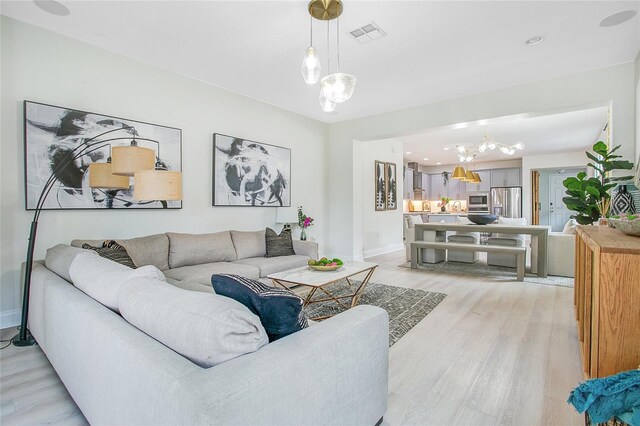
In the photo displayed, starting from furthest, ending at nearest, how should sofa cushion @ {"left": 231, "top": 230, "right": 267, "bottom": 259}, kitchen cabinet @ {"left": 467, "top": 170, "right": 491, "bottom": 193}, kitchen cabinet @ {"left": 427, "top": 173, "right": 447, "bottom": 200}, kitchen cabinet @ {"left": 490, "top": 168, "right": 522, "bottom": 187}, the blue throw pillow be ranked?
1. kitchen cabinet @ {"left": 427, "top": 173, "right": 447, "bottom": 200}
2. kitchen cabinet @ {"left": 467, "top": 170, "right": 491, "bottom": 193}
3. kitchen cabinet @ {"left": 490, "top": 168, "right": 522, "bottom": 187}
4. sofa cushion @ {"left": 231, "top": 230, "right": 267, "bottom": 259}
5. the blue throw pillow

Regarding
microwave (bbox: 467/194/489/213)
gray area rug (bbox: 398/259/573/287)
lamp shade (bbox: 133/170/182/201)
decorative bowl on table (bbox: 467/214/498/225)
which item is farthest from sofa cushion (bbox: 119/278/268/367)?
microwave (bbox: 467/194/489/213)

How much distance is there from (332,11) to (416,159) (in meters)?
8.38

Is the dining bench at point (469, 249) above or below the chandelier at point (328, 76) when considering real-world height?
below

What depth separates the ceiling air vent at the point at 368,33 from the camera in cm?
293

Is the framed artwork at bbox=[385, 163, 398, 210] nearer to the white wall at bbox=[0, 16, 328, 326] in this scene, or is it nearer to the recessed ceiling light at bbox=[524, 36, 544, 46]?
the white wall at bbox=[0, 16, 328, 326]

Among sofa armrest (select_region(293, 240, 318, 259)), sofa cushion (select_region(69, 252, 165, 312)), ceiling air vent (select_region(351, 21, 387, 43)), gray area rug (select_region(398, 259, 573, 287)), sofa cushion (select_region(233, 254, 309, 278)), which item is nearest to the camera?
sofa cushion (select_region(69, 252, 165, 312))

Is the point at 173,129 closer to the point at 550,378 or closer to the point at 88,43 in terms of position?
the point at 88,43

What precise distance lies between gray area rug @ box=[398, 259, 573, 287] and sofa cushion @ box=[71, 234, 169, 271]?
395 centimetres

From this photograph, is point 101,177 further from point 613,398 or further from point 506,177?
point 506,177

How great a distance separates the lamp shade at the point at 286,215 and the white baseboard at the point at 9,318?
121 inches

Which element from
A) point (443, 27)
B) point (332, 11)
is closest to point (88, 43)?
point (332, 11)

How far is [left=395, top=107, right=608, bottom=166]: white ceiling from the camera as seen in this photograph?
5673 mm

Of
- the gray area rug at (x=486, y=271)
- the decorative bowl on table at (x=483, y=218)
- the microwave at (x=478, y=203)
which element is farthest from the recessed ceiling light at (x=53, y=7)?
the microwave at (x=478, y=203)

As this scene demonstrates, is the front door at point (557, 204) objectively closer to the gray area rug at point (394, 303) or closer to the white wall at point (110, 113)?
the gray area rug at point (394, 303)
